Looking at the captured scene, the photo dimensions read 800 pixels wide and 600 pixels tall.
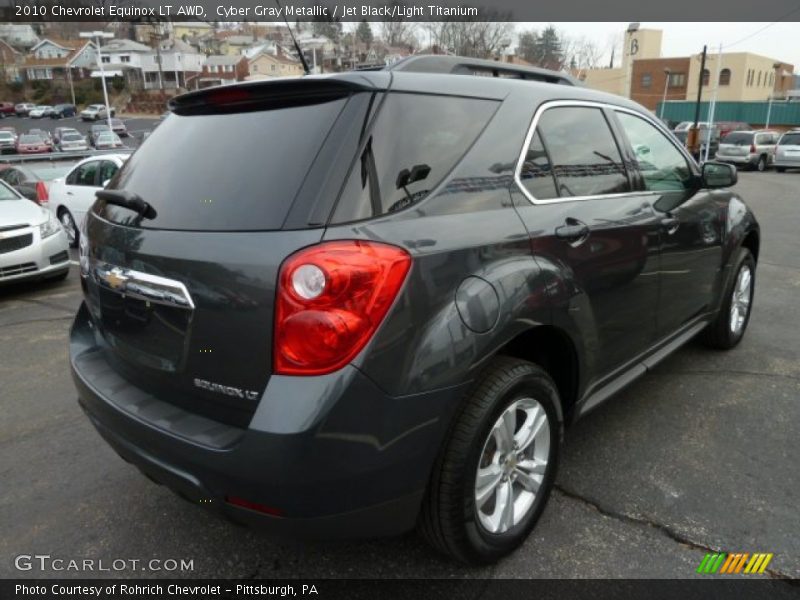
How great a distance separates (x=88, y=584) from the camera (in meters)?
2.32

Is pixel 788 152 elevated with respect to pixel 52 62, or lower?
lower

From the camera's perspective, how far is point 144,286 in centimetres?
209

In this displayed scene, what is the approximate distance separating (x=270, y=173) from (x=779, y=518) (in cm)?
247

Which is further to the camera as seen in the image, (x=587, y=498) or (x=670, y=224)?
(x=670, y=224)

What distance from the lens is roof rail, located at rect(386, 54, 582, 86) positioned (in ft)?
8.19

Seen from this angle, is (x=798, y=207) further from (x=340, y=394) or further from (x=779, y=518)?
(x=340, y=394)

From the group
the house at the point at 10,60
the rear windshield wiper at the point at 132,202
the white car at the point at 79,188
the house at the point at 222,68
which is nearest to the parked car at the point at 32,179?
the white car at the point at 79,188

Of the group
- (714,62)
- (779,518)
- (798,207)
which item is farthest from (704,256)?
(714,62)

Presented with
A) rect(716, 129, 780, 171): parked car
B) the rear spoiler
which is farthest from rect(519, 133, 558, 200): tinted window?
rect(716, 129, 780, 171): parked car

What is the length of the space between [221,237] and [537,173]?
4.18ft

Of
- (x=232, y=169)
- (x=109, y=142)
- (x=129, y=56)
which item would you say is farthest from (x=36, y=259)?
(x=129, y=56)

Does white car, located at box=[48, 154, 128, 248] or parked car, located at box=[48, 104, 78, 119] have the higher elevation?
white car, located at box=[48, 154, 128, 248]

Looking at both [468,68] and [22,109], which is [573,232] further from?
[22,109]

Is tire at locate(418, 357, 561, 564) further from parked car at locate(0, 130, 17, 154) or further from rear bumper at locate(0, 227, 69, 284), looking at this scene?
parked car at locate(0, 130, 17, 154)
